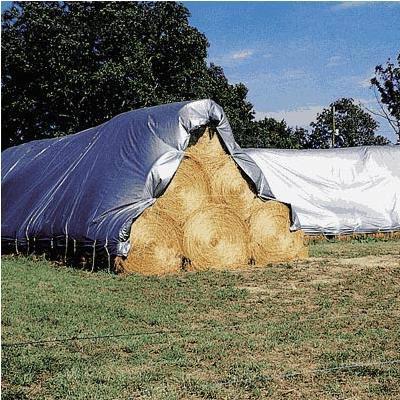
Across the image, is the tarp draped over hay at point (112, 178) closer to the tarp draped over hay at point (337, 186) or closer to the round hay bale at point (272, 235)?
the round hay bale at point (272, 235)

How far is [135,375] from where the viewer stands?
545 centimetres

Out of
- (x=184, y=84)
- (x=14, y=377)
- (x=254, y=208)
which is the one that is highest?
(x=184, y=84)

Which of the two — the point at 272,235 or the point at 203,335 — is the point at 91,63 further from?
the point at 203,335

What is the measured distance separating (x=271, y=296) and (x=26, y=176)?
8.74 metres

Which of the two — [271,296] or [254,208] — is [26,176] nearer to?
[254,208]

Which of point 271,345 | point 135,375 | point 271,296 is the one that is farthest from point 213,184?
point 135,375

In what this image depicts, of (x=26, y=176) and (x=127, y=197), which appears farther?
(x=26, y=176)

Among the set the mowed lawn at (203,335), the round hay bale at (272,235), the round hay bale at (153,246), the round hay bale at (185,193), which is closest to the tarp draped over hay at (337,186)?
the round hay bale at (272,235)

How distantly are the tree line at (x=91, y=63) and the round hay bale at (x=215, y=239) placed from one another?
64.4 ft

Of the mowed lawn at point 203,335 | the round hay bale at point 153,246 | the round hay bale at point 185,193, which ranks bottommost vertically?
the mowed lawn at point 203,335

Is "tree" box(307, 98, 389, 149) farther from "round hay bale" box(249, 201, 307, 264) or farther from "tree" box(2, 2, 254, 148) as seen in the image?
"round hay bale" box(249, 201, 307, 264)

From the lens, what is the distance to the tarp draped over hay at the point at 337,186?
17.9 metres

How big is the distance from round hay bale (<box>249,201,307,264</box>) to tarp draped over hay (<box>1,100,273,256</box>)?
33 centimetres

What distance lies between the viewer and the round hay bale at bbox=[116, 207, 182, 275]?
1154 centimetres
